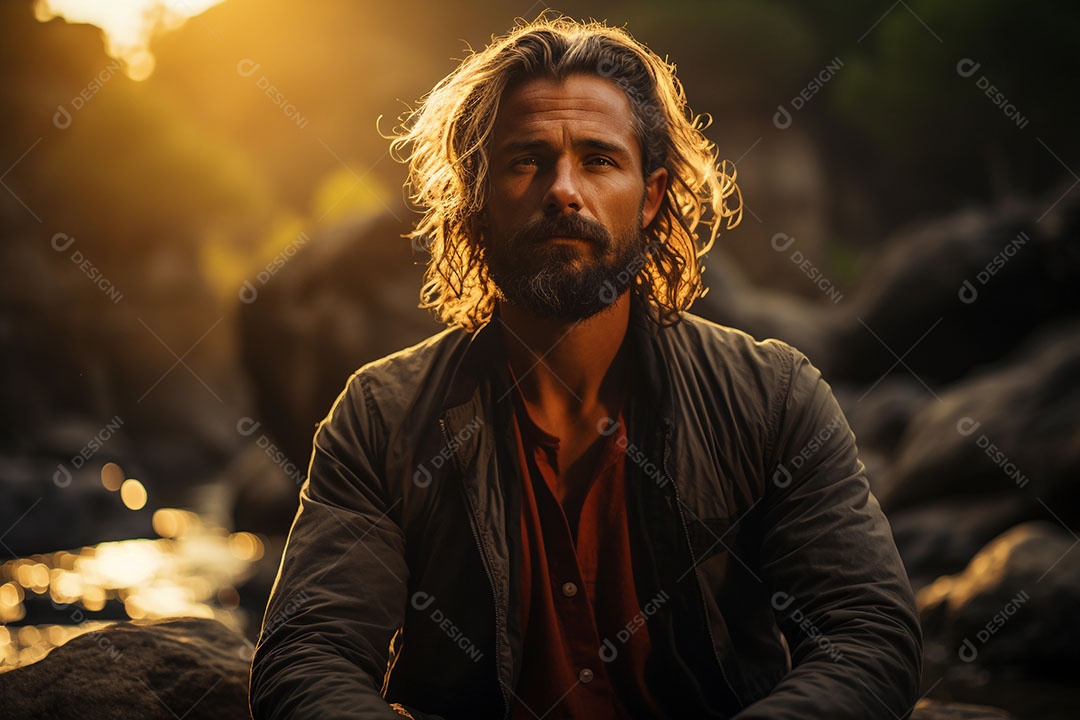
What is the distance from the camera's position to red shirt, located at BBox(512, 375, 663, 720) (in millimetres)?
2566

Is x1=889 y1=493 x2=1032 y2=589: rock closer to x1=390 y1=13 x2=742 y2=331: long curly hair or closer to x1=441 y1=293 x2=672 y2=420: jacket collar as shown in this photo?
x1=390 y1=13 x2=742 y2=331: long curly hair

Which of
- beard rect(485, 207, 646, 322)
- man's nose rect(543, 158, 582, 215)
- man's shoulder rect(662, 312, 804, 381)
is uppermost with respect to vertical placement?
man's nose rect(543, 158, 582, 215)

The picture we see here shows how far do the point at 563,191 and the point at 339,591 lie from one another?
1119mm

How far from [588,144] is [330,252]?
25.8 feet

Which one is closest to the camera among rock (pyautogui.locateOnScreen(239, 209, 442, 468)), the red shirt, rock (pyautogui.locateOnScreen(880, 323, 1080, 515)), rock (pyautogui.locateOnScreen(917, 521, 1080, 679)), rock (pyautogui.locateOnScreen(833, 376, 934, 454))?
the red shirt

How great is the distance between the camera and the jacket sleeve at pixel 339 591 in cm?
229

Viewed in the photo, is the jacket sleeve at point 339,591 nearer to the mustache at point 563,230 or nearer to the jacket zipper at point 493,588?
the jacket zipper at point 493,588

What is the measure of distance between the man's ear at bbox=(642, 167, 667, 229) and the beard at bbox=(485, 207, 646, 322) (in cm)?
30

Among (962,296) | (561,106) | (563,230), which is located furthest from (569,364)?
(962,296)

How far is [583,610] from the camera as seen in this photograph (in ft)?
8.51

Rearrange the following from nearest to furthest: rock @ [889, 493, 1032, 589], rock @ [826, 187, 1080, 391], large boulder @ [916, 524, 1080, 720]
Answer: large boulder @ [916, 524, 1080, 720] → rock @ [889, 493, 1032, 589] → rock @ [826, 187, 1080, 391]

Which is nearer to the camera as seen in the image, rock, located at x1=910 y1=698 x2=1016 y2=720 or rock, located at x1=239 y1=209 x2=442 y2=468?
rock, located at x1=910 y1=698 x2=1016 y2=720

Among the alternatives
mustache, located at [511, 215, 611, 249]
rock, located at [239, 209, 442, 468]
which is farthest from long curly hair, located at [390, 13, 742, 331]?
rock, located at [239, 209, 442, 468]

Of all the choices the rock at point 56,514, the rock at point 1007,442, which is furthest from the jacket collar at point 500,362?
the rock at point 56,514
